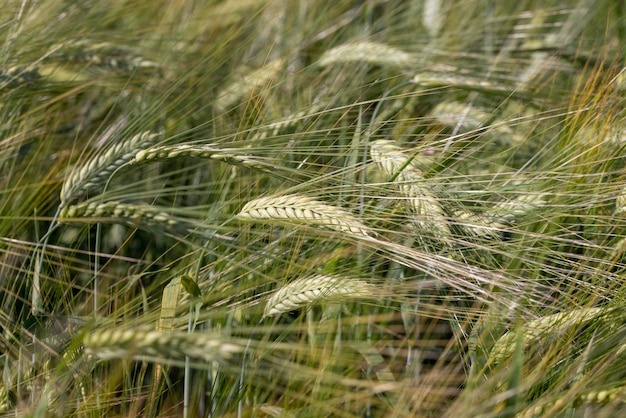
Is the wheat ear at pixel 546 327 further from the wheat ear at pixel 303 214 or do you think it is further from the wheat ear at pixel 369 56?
the wheat ear at pixel 369 56

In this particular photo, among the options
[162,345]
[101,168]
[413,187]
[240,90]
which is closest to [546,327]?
[413,187]

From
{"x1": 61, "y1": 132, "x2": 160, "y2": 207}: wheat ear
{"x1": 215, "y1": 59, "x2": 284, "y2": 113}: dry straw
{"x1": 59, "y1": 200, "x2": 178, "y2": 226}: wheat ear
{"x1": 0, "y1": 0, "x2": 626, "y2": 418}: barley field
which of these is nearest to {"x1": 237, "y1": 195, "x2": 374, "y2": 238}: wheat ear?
{"x1": 0, "y1": 0, "x2": 626, "y2": 418}: barley field

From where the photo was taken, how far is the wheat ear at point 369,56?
1.61 meters

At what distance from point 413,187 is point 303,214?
20cm

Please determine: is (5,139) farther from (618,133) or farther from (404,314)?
(618,133)

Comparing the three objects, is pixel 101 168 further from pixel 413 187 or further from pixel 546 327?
pixel 546 327

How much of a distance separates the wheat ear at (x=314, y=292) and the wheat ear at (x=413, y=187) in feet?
0.46

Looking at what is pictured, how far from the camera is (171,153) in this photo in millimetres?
1072

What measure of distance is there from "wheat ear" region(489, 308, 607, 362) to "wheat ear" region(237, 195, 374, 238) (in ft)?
0.80

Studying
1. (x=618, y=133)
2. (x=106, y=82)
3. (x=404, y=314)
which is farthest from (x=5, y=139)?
(x=618, y=133)

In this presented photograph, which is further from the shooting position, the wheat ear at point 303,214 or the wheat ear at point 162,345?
the wheat ear at point 303,214

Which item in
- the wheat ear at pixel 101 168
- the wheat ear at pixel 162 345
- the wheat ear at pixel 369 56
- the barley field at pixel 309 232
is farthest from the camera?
the wheat ear at pixel 369 56

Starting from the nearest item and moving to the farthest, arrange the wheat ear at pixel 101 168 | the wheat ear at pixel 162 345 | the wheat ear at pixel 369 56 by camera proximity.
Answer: the wheat ear at pixel 162 345, the wheat ear at pixel 101 168, the wheat ear at pixel 369 56

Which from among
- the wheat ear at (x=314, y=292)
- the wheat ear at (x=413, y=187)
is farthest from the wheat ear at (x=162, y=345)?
the wheat ear at (x=413, y=187)
